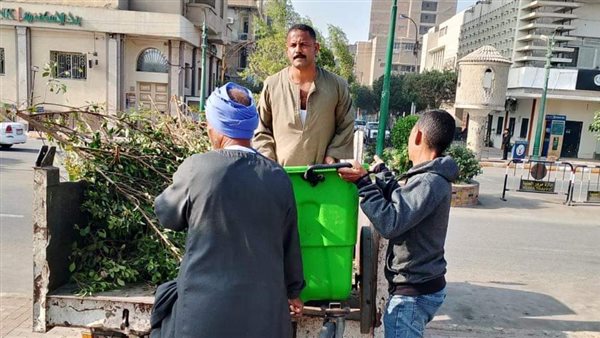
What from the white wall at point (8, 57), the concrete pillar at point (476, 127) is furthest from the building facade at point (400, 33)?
the concrete pillar at point (476, 127)

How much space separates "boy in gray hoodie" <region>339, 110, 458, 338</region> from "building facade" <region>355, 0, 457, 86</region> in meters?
84.9

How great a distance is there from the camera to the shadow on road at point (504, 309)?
4887mm

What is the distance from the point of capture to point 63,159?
10.6ft

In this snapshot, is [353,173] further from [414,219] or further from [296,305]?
[296,305]

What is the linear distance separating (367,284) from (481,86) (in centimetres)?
1697

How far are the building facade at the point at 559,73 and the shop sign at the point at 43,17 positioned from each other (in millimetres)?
24621

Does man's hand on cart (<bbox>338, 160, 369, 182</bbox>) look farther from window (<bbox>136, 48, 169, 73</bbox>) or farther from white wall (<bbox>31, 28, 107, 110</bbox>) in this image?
window (<bbox>136, 48, 169, 73</bbox>)

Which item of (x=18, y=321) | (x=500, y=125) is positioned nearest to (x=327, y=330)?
(x=18, y=321)

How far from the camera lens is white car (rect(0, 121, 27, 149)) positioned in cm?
1598

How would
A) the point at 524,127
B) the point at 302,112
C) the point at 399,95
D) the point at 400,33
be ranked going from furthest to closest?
the point at 400,33 < the point at 399,95 < the point at 524,127 < the point at 302,112

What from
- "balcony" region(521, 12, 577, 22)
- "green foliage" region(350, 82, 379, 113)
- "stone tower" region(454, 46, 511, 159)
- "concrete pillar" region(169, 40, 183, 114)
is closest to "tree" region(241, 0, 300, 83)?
"stone tower" region(454, 46, 511, 159)

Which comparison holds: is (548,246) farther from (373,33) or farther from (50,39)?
(373,33)

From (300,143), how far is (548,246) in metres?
6.76

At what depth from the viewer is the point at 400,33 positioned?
103 metres
